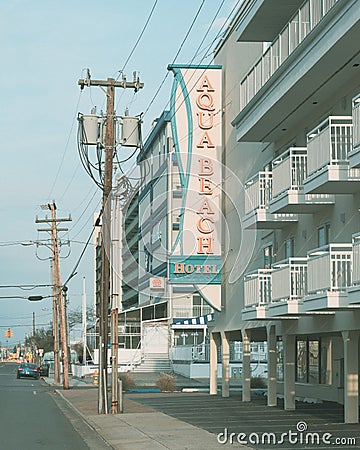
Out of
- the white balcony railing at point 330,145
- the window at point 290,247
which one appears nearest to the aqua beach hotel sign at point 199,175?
the window at point 290,247

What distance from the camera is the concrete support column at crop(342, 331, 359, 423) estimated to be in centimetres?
2194

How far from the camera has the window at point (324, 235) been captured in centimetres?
2438

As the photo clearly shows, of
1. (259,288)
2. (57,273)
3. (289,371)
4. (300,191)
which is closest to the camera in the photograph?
(300,191)

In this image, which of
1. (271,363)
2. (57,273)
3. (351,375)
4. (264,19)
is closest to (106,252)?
(271,363)

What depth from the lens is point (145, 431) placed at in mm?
21766

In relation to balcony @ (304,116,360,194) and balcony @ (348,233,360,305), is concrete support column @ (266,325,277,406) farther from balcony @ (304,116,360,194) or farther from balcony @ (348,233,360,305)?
balcony @ (348,233,360,305)

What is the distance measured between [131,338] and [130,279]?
156ft

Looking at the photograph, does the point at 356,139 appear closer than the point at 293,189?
Yes

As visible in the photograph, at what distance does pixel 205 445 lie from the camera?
60.2 ft

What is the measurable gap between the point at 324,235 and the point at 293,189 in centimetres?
180

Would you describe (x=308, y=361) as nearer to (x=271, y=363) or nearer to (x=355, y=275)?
(x=271, y=363)

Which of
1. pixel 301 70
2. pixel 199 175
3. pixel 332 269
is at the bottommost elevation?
pixel 332 269

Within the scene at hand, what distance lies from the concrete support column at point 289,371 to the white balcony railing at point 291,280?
496cm

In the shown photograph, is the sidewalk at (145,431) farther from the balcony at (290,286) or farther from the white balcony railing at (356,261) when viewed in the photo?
the white balcony railing at (356,261)
